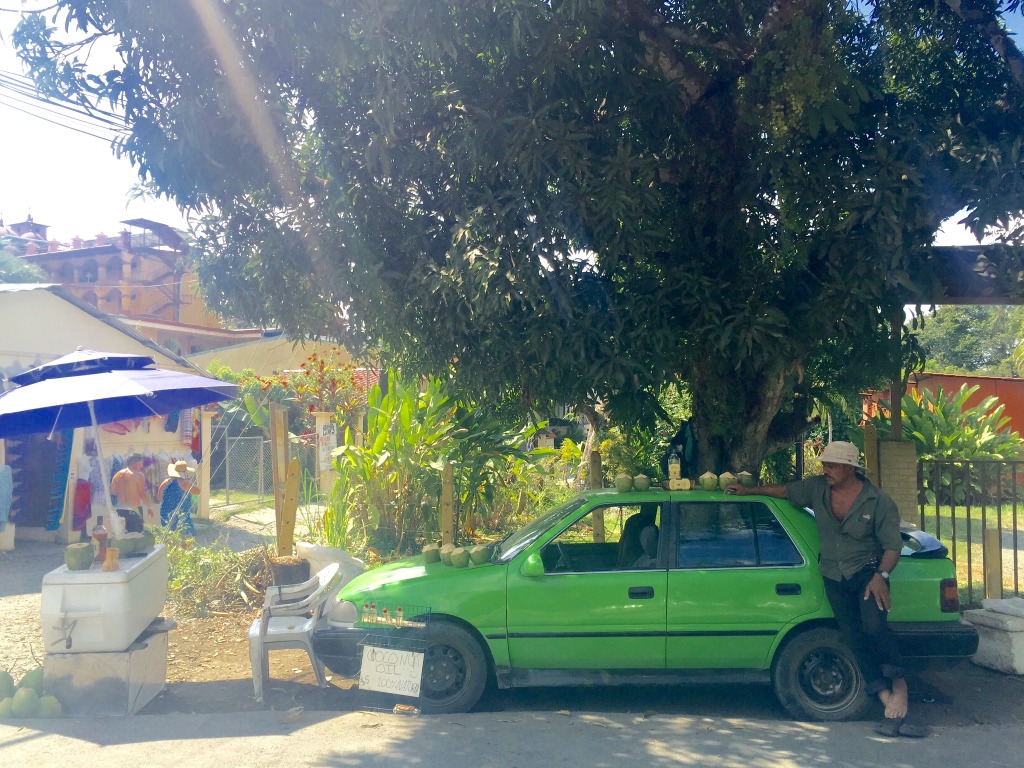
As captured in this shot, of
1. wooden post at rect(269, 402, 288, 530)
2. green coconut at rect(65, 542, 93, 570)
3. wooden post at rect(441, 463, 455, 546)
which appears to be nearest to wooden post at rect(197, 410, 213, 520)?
wooden post at rect(269, 402, 288, 530)

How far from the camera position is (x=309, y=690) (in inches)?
261

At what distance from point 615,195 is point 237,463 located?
18130 millimetres

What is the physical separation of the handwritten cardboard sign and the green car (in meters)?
0.06

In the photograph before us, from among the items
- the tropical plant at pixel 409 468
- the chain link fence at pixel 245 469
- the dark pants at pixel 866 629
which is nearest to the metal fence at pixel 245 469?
the chain link fence at pixel 245 469

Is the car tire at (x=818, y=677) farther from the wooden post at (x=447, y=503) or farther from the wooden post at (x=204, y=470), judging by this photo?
the wooden post at (x=204, y=470)

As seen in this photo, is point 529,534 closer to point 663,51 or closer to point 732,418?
point 732,418

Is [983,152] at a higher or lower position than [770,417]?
higher

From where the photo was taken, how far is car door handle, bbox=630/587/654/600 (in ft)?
19.0

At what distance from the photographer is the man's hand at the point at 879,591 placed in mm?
5473

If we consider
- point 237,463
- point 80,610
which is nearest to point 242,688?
point 80,610

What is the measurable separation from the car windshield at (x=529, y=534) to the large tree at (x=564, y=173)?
889 millimetres

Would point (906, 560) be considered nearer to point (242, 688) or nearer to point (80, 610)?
point (242, 688)

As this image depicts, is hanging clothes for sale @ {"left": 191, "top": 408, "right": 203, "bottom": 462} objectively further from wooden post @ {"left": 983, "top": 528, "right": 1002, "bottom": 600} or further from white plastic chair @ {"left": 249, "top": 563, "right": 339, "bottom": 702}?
wooden post @ {"left": 983, "top": 528, "right": 1002, "bottom": 600}

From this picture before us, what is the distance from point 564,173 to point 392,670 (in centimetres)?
365
